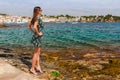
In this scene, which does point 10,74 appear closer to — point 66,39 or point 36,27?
point 36,27

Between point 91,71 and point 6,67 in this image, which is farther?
point 91,71

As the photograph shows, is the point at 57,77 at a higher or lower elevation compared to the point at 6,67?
lower

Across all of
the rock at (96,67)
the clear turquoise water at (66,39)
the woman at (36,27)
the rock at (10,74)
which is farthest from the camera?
the clear turquoise water at (66,39)

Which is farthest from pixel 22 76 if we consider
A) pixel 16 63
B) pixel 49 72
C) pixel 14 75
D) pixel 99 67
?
pixel 99 67

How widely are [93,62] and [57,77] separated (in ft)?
18.6

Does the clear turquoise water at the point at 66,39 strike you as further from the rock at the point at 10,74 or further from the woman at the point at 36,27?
the rock at the point at 10,74

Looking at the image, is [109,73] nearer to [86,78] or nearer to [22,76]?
[86,78]

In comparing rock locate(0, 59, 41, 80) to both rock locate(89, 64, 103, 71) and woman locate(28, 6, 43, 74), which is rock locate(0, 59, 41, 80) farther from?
rock locate(89, 64, 103, 71)

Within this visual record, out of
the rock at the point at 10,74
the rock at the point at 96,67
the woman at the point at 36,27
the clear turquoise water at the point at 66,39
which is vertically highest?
the woman at the point at 36,27

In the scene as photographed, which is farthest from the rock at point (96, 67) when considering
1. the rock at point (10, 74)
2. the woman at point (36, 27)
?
the rock at point (10, 74)

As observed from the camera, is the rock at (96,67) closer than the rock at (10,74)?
No

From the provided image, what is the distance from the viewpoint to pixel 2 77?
495 inches

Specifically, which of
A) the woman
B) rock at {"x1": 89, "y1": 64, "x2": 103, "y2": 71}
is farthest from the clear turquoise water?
the woman

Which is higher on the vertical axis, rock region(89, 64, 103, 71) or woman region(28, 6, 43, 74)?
woman region(28, 6, 43, 74)
